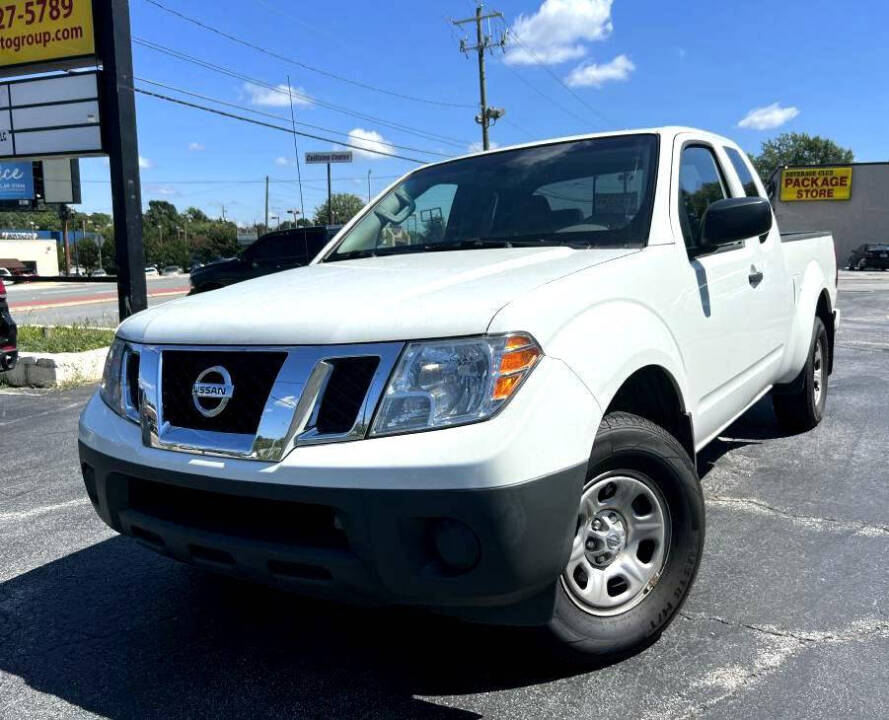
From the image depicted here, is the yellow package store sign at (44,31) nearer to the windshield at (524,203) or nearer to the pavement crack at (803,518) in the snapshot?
the windshield at (524,203)

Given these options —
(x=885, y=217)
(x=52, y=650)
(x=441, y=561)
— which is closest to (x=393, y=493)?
(x=441, y=561)

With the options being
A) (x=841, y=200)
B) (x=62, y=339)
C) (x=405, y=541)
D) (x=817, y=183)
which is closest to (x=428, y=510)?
(x=405, y=541)

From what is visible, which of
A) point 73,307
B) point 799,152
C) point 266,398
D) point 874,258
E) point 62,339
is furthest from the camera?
point 799,152

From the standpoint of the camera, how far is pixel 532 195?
3.55 metres

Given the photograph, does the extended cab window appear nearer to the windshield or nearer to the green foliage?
the windshield

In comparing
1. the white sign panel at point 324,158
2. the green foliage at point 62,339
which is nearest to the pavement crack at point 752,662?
the white sign panel at point 324,158

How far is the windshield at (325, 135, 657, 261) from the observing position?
3.23 metres

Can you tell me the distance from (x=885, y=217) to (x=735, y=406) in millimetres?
51817

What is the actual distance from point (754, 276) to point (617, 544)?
197 centimetres

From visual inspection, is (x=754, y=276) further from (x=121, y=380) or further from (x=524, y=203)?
(x=121, y=380)

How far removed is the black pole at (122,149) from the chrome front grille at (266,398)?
7965 mm

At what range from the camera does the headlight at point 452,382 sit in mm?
2051

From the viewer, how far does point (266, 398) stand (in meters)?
2.19

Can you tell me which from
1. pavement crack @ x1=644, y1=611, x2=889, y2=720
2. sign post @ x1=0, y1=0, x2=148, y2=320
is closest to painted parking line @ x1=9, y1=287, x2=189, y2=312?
sign post @ x1=0, y1=0, x2=148, y2=320
